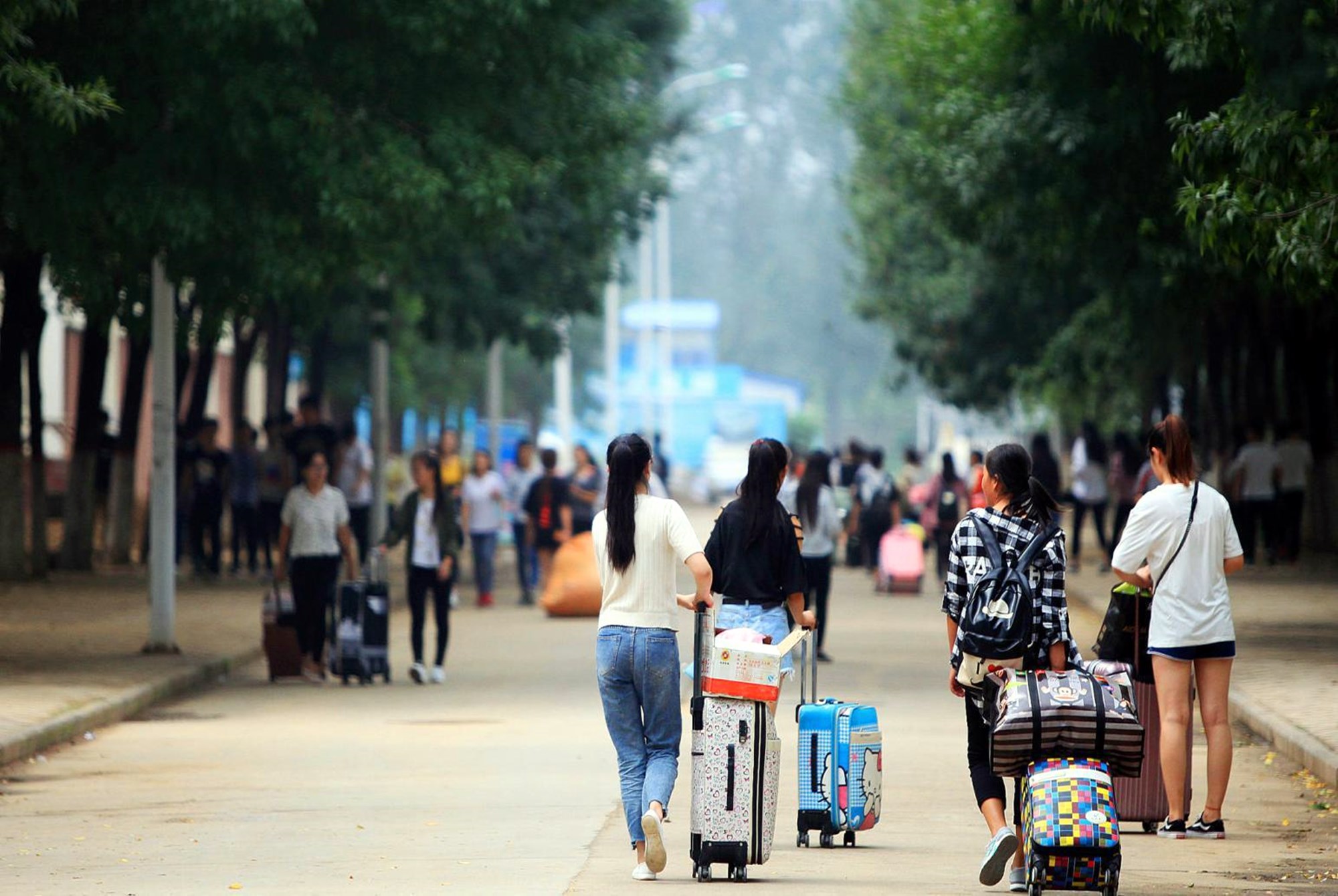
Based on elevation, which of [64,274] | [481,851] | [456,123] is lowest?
[481,851]

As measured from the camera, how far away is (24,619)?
68.4 ft

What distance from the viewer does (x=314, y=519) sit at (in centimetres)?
A: 1666

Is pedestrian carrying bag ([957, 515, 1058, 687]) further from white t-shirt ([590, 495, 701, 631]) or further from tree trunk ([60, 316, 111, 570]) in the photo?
tree trunk ([60, 316, 111, 570])

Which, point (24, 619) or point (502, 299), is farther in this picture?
point (502, 299)

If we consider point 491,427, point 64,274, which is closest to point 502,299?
point 491,427

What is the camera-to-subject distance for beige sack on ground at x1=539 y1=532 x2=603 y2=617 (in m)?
23.8

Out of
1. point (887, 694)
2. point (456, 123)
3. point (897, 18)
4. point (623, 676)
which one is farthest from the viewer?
point (897, 18)

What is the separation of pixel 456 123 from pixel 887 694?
6397mm

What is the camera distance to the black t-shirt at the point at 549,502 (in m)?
25.9

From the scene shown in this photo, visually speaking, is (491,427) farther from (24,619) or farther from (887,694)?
(887,694)

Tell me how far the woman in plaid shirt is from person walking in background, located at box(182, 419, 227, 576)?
67.3 feet

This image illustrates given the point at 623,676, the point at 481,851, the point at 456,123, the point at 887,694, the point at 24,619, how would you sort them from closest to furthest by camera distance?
the point at 623,676
the point at 481,851
the point at 887,694
the point at 456,123
the point at 24,619

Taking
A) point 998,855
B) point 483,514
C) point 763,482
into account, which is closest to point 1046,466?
point 483,514

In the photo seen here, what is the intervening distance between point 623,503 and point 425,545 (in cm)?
863
